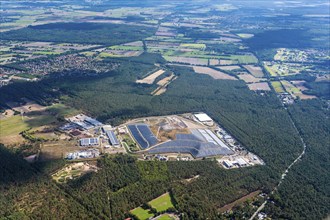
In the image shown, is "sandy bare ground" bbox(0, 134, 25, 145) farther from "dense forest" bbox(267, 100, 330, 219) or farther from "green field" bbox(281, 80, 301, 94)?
"green field" bbox(281, 80, 301, 94)

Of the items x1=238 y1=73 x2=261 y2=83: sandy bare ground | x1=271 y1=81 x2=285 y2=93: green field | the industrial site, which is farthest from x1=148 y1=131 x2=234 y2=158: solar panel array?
x1=238 y1=73 x2=261 y2=83: sandy bare ground

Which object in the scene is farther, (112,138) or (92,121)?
(92,121)

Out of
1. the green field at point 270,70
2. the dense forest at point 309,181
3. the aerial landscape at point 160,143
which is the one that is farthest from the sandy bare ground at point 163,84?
the dense forest at point 309,181

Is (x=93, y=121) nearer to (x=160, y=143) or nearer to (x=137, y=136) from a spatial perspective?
(x=137, y=136)

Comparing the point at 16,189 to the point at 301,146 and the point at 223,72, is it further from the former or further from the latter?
the point at 223,72

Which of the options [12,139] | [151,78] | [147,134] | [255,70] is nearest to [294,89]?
[255,70]
